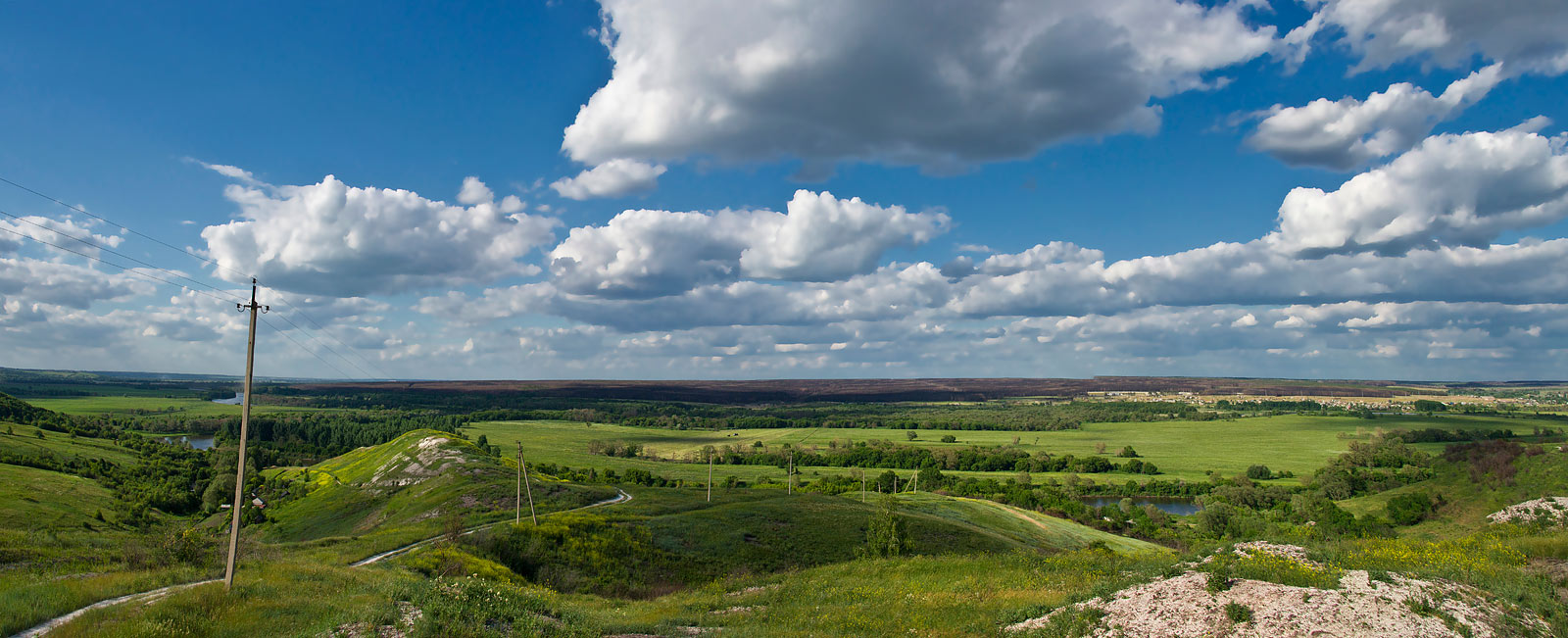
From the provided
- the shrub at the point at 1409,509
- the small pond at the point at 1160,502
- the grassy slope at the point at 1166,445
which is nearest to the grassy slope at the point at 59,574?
the shrub at the point at 1409,509

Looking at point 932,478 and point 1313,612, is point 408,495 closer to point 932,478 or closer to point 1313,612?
point 1313,612

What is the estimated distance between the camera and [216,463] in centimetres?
12381

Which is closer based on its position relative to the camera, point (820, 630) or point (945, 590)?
point (820, 630)

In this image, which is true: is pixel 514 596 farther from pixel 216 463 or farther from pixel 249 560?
pixel 216 463

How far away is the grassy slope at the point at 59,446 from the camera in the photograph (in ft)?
314

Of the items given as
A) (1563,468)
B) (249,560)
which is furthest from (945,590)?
(1563,468)

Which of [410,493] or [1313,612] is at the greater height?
[1313,612]

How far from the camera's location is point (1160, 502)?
119m

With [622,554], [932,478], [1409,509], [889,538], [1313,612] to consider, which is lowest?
[932,478]

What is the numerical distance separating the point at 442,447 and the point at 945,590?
92.1 metres

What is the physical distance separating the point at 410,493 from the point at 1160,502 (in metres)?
120

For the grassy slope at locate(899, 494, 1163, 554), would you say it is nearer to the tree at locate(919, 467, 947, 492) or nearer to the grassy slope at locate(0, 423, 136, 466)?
the tree at locate(919, 467, 947, 492)

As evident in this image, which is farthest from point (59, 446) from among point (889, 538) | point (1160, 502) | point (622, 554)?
point (1160, 502)

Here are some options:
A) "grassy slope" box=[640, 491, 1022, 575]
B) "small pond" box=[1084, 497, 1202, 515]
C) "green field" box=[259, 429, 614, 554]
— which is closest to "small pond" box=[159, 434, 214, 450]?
"green field" box=[259, 429, 614, 554]
